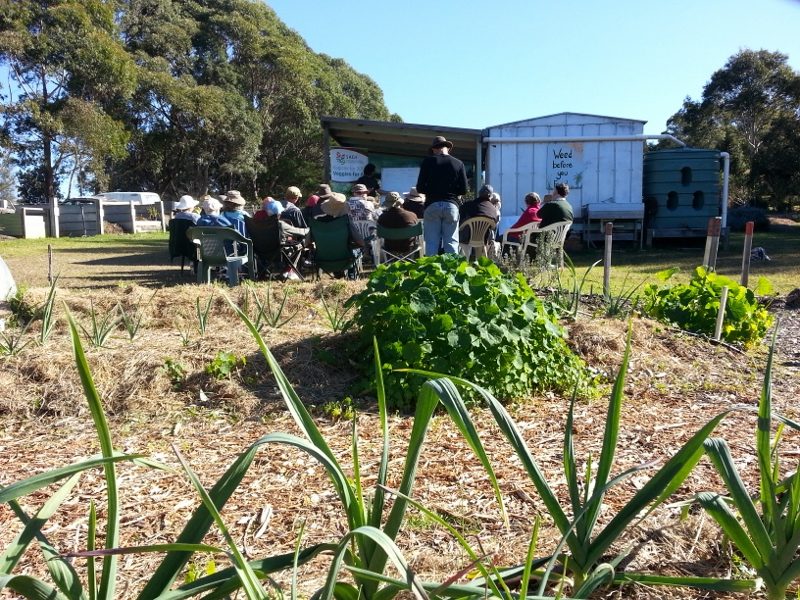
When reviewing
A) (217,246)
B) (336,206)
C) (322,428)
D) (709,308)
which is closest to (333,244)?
(336,206)

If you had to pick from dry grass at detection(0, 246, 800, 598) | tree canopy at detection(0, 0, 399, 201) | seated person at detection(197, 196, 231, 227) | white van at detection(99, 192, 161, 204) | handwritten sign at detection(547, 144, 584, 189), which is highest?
tree canopy at detection(0, 0, 399, 201)

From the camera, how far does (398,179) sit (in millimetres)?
17922

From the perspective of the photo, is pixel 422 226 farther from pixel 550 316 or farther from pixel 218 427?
pixel 218 427

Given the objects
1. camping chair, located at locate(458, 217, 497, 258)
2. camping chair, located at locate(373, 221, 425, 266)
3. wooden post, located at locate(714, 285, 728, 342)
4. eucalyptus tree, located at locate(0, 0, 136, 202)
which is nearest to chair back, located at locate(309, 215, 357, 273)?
camping chair, located at locate(373, 221, 425, 266)

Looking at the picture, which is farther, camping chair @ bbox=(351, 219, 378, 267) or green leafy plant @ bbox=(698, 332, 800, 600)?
camping chair @ bbox=(351, 219, 378, 267)

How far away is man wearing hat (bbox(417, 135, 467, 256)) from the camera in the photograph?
7613mm

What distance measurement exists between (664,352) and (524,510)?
253 cm

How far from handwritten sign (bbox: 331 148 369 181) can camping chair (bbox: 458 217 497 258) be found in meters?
9.32

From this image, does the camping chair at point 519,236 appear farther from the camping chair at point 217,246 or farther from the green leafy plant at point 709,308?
the camping chair at point 217,246

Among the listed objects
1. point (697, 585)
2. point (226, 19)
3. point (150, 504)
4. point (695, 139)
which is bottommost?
point (150, 504)

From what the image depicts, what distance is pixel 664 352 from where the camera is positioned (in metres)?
4.46

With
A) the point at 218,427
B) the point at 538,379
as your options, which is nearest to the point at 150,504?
the point at 218,427

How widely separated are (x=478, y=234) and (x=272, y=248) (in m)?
2.43

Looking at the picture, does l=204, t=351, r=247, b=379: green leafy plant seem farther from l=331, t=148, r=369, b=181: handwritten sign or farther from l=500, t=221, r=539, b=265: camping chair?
l=331, t=148, r=369, b=181: handwritten sign
